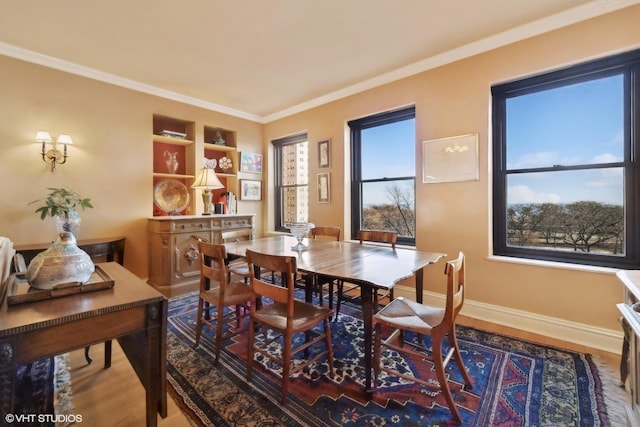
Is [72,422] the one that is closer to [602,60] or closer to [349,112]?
[349,112]

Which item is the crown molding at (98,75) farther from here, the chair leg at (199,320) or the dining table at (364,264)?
the chair leg at (199,320)

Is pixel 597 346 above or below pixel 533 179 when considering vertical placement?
below

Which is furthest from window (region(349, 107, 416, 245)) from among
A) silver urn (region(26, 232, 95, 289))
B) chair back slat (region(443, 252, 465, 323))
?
silver urn (region(26, 232, 95, 289))

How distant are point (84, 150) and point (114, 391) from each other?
2810 millimetres

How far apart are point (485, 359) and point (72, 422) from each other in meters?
2.64

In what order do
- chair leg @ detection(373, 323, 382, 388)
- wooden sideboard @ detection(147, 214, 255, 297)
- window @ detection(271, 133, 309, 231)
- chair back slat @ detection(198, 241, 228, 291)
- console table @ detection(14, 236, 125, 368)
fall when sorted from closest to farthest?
chair leg @ detection(373, 323, 382, 388) → chair back slat @ detection(198, 241, 228, 291) → console table @ detection(14, 236, 125, 368) → wooden sideboard @ detection(147, 214, 255, 297) → window @ detection(271, 133, 309, 231)

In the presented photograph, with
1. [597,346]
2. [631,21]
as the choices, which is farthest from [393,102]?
[597,346]

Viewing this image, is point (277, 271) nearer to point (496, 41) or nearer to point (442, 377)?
point (442, 377)

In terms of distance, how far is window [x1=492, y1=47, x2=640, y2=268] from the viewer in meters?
2.23

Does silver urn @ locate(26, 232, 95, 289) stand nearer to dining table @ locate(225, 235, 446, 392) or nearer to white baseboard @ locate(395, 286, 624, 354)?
dining table @ locate(225, 235, 446, 392)

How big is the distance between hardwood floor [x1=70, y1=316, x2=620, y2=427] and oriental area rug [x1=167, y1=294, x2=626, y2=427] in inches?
4.5

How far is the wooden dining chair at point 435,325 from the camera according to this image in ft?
4.92

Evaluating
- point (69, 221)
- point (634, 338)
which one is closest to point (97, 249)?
point (69, 221)

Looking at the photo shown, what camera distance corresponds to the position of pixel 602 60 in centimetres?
228
